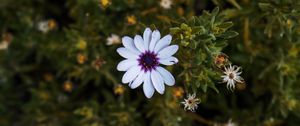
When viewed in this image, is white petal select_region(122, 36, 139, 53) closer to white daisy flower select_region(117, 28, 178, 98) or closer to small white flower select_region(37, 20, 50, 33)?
white daisy flower select_region(117, 28, 178, 98)

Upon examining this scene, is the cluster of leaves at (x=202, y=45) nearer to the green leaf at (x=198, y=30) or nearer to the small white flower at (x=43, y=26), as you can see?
the green leaf at (x=198, y=30)

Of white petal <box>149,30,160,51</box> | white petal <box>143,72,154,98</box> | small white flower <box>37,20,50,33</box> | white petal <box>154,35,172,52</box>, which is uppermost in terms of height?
small white flower <box>37,20,50,33</box>

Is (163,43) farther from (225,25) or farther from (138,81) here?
(225,25)

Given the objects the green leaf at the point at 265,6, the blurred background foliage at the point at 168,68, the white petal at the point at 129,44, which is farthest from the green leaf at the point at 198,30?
the green leaf at the point at 265,6

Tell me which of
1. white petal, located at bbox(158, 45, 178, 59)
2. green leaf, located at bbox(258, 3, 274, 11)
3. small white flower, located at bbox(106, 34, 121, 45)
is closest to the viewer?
white petal, located at bbox(158, 45, 178, 59)

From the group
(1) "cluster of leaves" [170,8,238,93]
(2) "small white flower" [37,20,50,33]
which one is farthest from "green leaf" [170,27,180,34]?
(2) "small white flower" [37,20,50,33]

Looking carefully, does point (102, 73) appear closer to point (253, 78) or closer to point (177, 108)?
point (177, 108)

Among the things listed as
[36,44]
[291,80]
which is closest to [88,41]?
[36,44]
